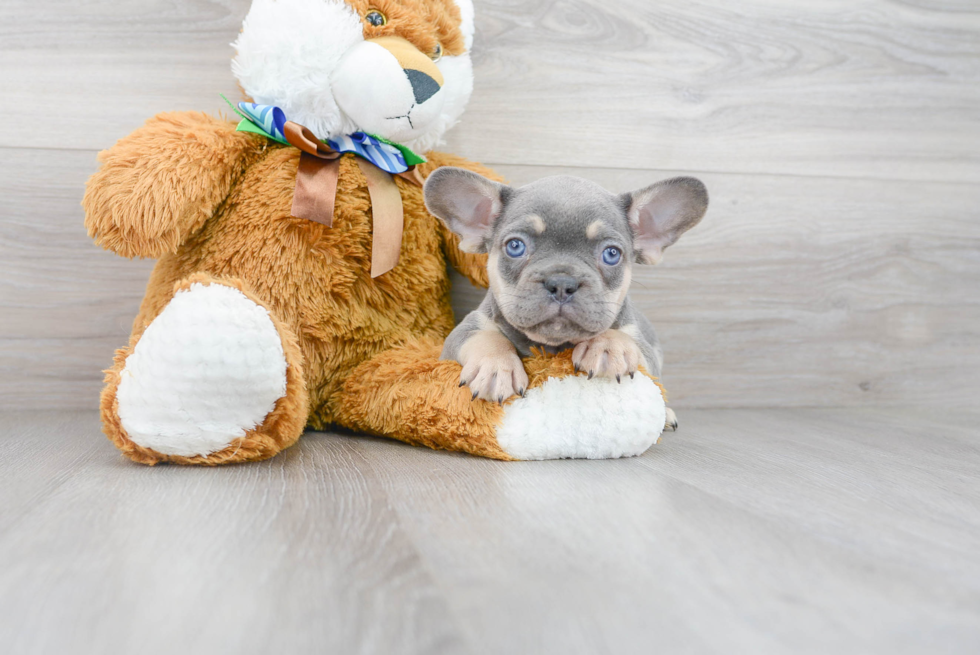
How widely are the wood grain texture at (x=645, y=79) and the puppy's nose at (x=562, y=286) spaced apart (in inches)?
28.2

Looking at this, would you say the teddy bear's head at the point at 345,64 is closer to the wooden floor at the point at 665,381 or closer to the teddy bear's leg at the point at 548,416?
the wooden floor at the point at 665,381

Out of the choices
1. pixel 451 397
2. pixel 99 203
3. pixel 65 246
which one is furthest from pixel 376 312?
pixel 65 246

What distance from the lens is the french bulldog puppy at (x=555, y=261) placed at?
3.95 ft

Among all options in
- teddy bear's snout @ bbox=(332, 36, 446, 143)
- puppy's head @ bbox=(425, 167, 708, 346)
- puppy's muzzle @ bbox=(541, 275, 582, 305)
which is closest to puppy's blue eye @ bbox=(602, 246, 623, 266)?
puppy's head @ bbox=(425, 167, 708, 346)

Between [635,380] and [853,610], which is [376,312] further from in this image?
[853,610]

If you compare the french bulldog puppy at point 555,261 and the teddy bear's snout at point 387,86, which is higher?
the teddy bear's snout at point 387,86

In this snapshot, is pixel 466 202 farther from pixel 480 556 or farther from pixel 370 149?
pixel 480 556

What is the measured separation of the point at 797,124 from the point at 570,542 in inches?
62.3

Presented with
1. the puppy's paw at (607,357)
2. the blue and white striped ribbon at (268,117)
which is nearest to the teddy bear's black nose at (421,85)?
the blue and white striped ribbon at (268,117)

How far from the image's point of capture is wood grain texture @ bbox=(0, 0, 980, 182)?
5.31 feet

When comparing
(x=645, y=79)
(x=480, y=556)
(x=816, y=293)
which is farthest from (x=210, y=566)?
(x=816, y=293)

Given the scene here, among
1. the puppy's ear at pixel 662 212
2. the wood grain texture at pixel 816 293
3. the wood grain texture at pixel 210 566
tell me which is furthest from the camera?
the wood grain texture at pixel 816 293

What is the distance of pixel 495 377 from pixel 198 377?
475 mm

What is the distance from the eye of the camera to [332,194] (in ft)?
4.50
